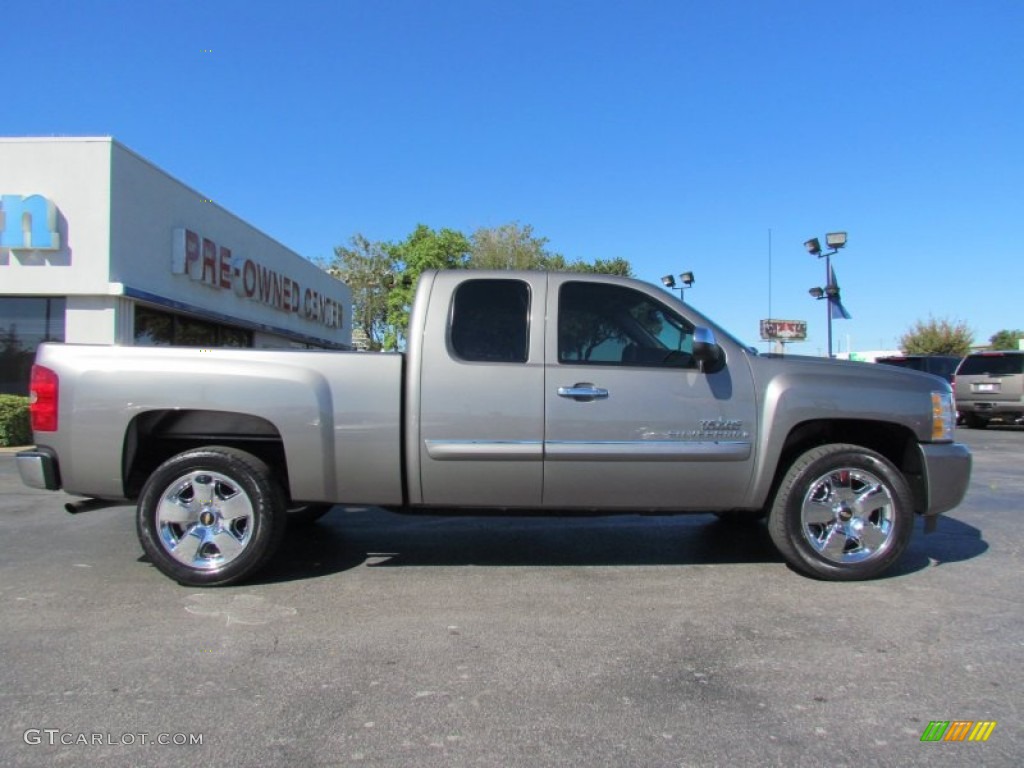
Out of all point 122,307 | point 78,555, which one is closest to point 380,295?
point 122,307

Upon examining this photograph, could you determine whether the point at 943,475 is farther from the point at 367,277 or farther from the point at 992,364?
the point at 367,277

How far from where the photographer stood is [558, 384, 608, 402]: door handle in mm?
4328

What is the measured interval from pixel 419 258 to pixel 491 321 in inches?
1381

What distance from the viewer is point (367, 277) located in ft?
141

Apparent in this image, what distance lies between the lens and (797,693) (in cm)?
301

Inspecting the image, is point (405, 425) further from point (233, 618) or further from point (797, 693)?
point (797, 693)

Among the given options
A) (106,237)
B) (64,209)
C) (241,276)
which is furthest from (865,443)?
(241,276)

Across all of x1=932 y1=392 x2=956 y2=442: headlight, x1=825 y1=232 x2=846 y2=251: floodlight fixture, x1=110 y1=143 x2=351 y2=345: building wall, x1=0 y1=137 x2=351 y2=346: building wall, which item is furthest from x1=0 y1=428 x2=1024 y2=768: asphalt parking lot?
x1=825 y1=232 x2=846 y2=251: floodlight fixture

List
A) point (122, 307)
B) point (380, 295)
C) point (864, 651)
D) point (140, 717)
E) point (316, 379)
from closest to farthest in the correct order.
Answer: point (140, 717)
point (864, 651)
point (316, 379)
point (122, 307)
point (380, 295)

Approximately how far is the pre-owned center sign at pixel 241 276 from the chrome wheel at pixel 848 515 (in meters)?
15.1

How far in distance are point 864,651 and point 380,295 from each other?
41.1 meters

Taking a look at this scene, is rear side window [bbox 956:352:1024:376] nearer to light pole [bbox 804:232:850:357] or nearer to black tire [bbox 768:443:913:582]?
light pole [bbox 804:232:850:357]

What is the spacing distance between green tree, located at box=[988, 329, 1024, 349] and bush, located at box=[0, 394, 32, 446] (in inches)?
2566

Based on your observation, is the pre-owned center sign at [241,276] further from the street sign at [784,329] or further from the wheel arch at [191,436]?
the street sign at [784,329]
